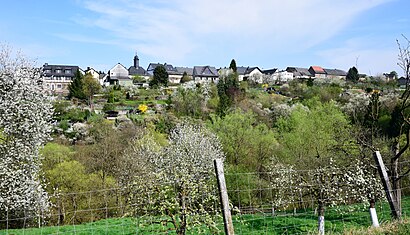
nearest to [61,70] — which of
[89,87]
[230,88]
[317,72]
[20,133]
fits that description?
[89,87]

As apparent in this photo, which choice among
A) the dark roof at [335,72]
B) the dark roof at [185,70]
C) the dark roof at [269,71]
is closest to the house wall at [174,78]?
the dark roof at [185,70]

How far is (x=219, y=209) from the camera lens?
37.1 ft

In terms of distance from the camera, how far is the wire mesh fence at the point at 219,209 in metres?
7.15

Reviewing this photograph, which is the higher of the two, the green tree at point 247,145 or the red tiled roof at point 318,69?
the red tiled roof at point 318,69

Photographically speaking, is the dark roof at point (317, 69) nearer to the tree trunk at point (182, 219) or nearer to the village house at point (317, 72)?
the village house at point (317, 72)

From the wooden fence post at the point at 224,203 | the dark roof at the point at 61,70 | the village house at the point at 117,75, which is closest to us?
the wooden fence post at the point at 224,203

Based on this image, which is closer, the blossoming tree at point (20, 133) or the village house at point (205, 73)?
the blossoming tree at point (20, 133)

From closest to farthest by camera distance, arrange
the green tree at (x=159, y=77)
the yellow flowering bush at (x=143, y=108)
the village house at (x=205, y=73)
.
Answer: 1. the yellow flowering bush at (x=143, y=108)
2. the green tree at (x=159, y=77)
3. the village house at (x=205, y=73)

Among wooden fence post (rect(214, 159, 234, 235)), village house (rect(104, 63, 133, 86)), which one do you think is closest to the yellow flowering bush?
village house (rect(104, 63, 133, 86))

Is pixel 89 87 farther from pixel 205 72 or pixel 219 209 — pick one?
pixel 205 72

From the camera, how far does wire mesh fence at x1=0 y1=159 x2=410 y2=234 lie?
715 centimetres

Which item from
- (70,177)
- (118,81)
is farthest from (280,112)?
(118,81)

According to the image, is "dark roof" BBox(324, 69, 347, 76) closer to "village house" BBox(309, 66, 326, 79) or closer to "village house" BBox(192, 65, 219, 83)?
"village house" BBox(309, 66, 326, 79)

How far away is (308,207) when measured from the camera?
21031 millimetres
